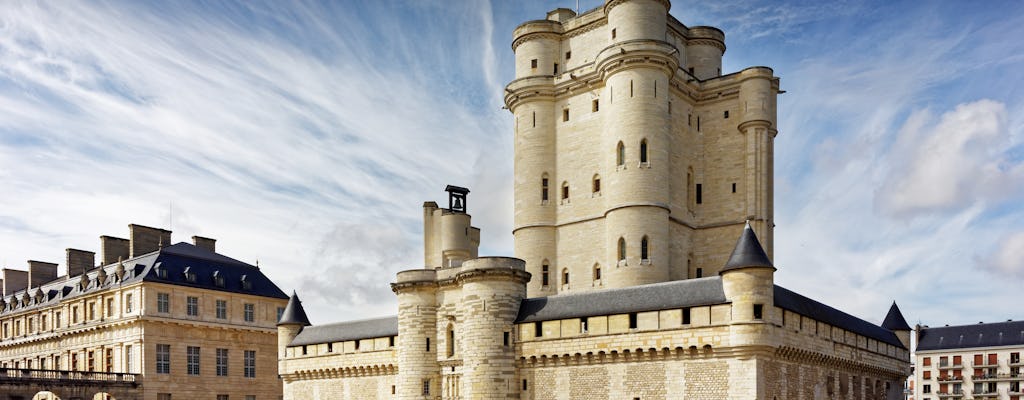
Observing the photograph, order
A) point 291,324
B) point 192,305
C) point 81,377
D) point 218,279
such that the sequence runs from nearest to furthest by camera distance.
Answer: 1. point 291,324
2. point 81,377
3. point 192,305
4. point 218,279

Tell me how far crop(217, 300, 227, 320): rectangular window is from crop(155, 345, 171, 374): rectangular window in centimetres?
394

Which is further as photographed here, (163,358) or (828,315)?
(163,358)

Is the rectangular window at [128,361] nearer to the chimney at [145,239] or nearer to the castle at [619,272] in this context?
the chimney at [145,239]

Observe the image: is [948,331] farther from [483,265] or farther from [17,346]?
[17,346]

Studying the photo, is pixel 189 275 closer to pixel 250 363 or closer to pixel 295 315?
pixel 250 363

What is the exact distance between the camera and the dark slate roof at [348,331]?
41.8 metres

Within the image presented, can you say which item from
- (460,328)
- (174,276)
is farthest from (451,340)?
(174,276)

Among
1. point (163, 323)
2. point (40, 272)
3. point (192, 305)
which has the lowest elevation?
point (163, 323)

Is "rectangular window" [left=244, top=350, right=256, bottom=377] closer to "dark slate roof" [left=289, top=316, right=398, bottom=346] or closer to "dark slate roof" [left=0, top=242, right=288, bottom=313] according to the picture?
"dark slate roof" [left=0, top=242, right=288, bottom=313]

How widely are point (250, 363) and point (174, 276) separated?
293 inches

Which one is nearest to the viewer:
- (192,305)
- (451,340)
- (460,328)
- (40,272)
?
(460,328)

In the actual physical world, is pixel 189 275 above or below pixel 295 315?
above

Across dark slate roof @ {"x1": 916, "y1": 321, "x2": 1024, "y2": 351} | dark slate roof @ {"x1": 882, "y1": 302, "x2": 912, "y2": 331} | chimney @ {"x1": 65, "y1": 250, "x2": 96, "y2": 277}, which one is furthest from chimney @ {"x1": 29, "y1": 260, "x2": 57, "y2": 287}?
dark slate roof @ {"x1": 916, "y1": 321, "x2": 1024, "y2": 351}

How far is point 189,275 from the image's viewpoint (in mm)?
53438
